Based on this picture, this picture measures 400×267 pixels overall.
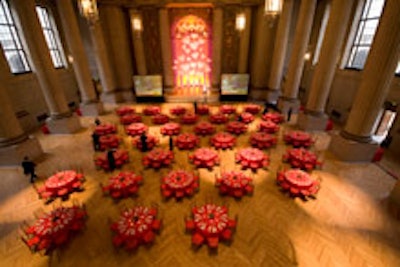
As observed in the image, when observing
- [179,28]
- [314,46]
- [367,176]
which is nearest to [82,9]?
[179,28]

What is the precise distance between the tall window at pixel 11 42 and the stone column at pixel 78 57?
2182 millimetres

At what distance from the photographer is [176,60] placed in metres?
14.9

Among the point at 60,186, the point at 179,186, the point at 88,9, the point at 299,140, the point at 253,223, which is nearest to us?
the point at 253,223

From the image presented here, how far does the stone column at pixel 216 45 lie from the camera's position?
13055 mm

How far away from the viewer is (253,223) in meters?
4.77

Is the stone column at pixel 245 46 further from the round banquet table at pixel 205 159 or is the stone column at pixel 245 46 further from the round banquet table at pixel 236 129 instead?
the round banquet table at pixel 205 159

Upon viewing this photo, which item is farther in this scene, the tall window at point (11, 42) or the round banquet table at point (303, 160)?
the tall window at point (11, 42)

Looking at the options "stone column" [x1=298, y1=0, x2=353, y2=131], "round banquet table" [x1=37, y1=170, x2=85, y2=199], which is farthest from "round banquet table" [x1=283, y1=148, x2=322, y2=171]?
"round banquet table" [x1=37, y1=170, x2=85, y2=199]

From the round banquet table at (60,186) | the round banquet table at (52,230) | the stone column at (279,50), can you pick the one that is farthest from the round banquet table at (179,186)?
the stone column at (279,50)

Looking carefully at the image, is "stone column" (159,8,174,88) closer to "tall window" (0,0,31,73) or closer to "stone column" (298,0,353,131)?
"tall window" (0,0,31,73)

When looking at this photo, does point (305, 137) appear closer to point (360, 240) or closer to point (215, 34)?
point (360, 240)

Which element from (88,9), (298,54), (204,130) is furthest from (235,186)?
(298,54)

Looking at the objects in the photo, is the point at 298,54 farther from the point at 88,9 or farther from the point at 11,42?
the point at 11,42

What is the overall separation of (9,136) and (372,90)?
1194 cm
